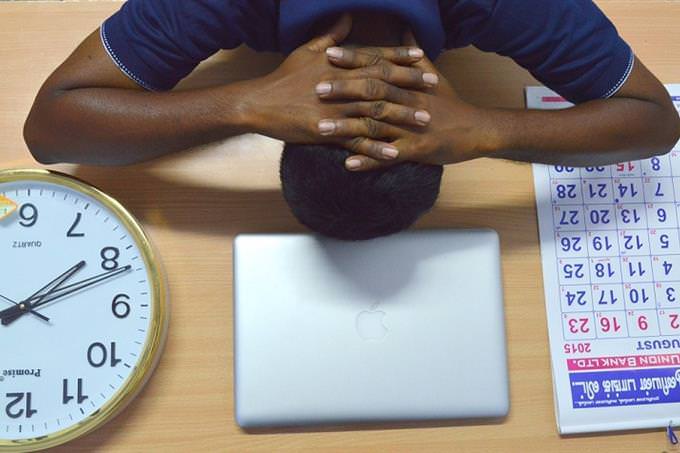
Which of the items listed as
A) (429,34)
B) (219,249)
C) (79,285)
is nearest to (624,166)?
(429,34)

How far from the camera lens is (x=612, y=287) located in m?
0.79

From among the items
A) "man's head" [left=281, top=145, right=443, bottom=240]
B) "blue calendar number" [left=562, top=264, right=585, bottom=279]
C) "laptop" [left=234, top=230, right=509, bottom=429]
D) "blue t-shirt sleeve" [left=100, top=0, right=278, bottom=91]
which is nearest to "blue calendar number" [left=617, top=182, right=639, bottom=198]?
"blue calendar number" [left=562, top=264, right=585, bottom=279]

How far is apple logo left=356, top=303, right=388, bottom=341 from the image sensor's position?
730mm

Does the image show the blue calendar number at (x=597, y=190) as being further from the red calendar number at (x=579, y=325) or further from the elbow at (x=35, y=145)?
the elbow at (x=35, y=145)

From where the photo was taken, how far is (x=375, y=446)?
0.75 meters

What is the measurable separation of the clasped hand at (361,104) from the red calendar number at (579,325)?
0.29m

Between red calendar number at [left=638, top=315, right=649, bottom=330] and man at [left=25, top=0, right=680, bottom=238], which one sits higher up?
man at [left=25, top=0, right=680, bottom=238]

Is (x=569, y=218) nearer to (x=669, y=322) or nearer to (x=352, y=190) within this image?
(x=669, y=322)

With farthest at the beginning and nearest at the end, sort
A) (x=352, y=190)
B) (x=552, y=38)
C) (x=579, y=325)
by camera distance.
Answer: (x=579, y=325)
(x=552, y=38)
(x=352, y=190)

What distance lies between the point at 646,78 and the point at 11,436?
2.58 feet

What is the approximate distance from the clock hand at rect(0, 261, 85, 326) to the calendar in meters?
0.54

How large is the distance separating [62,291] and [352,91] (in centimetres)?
39

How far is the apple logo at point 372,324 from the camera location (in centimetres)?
73

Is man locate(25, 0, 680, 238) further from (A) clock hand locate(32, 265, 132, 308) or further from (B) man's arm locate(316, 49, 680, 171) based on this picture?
(A) clock hand locate(32, 265, 132, 308)
